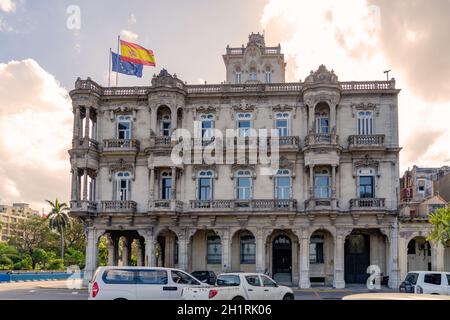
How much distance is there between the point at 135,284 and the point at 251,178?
22160 mm

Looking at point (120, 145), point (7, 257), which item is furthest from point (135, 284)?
point (7, 257)

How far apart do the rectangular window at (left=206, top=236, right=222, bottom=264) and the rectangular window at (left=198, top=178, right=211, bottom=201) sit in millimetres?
3662

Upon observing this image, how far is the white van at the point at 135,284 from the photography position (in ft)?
60.5

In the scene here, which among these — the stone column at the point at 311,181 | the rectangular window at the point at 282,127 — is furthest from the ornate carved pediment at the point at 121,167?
the stone column at the point at 311,181

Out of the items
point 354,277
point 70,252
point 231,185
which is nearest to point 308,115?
point 231,185

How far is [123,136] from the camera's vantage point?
137ft

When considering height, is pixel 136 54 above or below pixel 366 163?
above

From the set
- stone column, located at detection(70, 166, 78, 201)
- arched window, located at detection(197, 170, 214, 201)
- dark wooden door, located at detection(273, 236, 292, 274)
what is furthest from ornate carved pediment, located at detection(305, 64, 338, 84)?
stone column, located at detection(70, 166, 78, 201)

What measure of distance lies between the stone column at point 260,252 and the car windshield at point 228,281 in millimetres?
17776

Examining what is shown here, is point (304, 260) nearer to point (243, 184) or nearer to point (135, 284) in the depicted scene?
point (243, 184)

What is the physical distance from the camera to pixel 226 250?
38531 millimetres

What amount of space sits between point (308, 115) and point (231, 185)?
868 cm

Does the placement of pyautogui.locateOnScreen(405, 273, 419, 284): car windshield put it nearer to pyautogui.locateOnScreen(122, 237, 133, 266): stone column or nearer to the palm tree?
pyautogui.locateOnScreen(122, 237, 133, 266): stone column

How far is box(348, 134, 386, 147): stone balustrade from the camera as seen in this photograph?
A: 38656 millimetres
